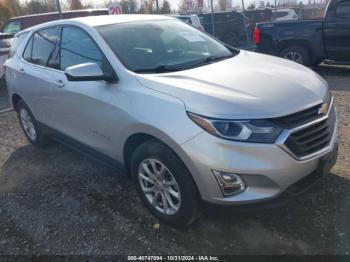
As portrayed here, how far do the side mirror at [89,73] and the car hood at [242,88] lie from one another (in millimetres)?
309

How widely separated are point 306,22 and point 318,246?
6995 mm

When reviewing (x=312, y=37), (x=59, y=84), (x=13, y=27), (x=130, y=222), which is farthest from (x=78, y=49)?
(x=13, y=27)

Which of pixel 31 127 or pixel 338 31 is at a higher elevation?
pixel 338 31

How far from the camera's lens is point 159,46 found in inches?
143

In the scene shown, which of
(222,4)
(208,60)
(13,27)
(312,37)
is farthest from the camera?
(222,4)

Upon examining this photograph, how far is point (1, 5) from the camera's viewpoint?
1062 inches

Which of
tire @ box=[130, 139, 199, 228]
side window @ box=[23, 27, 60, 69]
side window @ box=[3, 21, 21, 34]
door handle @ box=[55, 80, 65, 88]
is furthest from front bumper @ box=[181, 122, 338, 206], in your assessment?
side window @ box=[3, 21, 21, 34]

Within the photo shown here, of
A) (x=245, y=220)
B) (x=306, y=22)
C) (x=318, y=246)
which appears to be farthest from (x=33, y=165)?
(x=306, y=22)

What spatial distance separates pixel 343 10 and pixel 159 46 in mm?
6130

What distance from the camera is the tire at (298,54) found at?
8.72 meters

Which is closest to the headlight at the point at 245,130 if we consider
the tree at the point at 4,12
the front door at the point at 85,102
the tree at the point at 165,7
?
the front door at the point at 85,102

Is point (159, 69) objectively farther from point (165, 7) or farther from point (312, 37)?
point (165, 7)

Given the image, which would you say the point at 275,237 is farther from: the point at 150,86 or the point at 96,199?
the point at 96,199

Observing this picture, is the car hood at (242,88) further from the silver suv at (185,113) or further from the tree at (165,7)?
the tree at (165,7)
